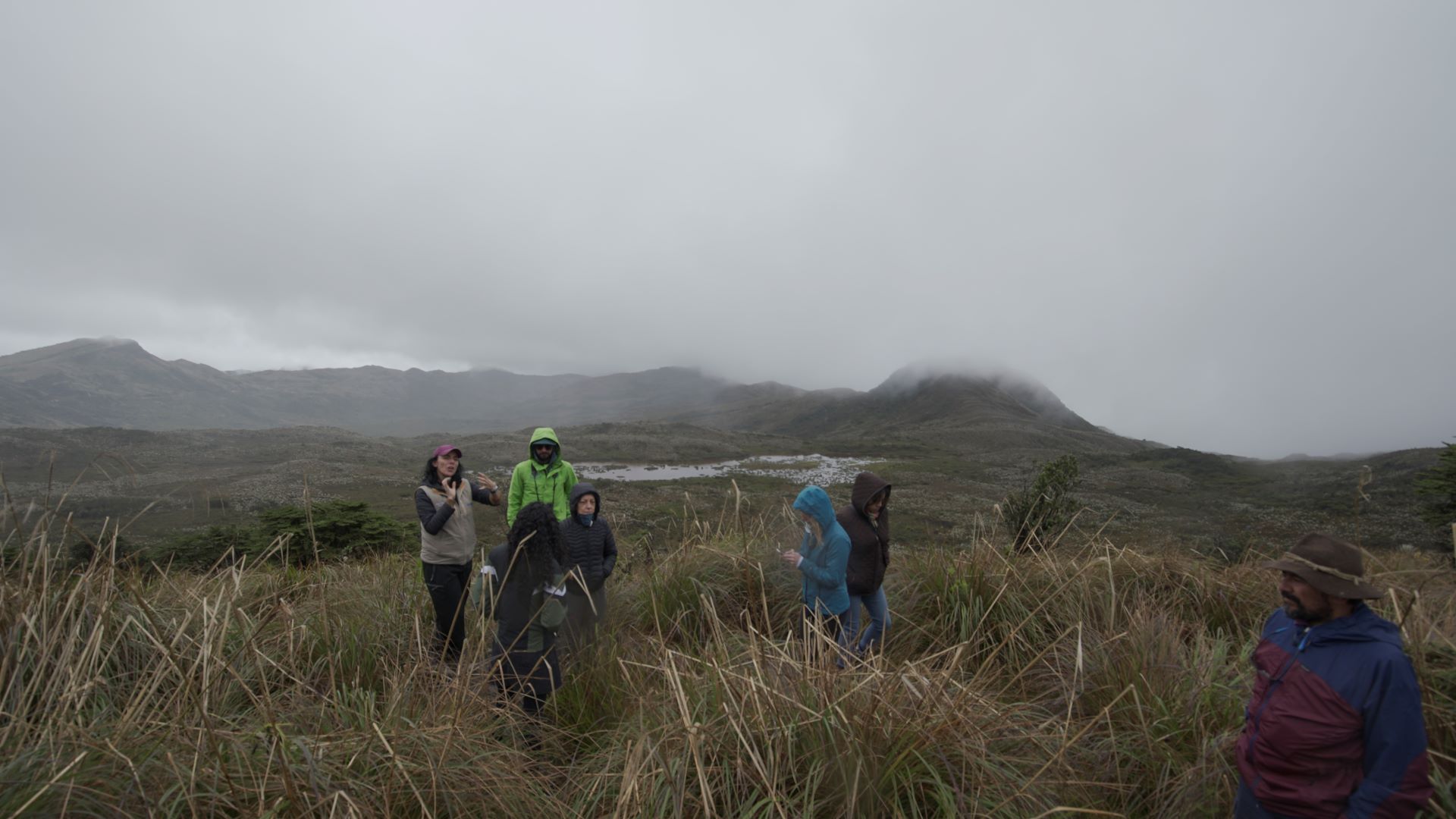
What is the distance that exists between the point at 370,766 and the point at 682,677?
120 cm

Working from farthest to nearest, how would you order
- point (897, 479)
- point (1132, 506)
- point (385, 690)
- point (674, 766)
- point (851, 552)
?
point (897, 479)
point (1132, 506)
point (851, 552)
point (385, 690)
point (674, 766)

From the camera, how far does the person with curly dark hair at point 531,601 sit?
3.24 m

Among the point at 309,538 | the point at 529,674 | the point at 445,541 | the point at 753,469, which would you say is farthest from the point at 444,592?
the point at 753,469

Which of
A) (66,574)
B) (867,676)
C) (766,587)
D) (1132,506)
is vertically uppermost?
(66,574)

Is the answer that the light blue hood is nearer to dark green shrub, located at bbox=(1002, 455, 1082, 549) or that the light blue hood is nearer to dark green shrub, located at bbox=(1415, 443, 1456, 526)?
dark green shrub, located at bbox=(1002, 455, 1082, 549)

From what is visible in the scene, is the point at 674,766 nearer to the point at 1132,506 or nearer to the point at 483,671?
the point at 483,671

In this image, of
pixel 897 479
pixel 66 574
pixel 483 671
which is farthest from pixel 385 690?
pixel 897 479

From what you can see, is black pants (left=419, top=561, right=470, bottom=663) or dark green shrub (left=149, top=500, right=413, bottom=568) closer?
black pants (left=419, top=561, right=470, bottom=663)

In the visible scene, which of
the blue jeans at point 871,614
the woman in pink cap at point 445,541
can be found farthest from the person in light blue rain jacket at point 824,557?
the woman in pink cap at point 445,541

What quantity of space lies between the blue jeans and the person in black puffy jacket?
5.44ft

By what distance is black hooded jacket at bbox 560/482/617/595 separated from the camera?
156 inches

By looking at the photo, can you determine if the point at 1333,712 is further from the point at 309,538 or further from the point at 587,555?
the point at 309,538

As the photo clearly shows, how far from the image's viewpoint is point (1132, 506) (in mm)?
40344

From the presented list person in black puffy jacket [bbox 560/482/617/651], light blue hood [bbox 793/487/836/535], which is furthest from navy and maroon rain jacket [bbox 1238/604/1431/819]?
person in black puffy jacket [bbox 560/482/617/651]
